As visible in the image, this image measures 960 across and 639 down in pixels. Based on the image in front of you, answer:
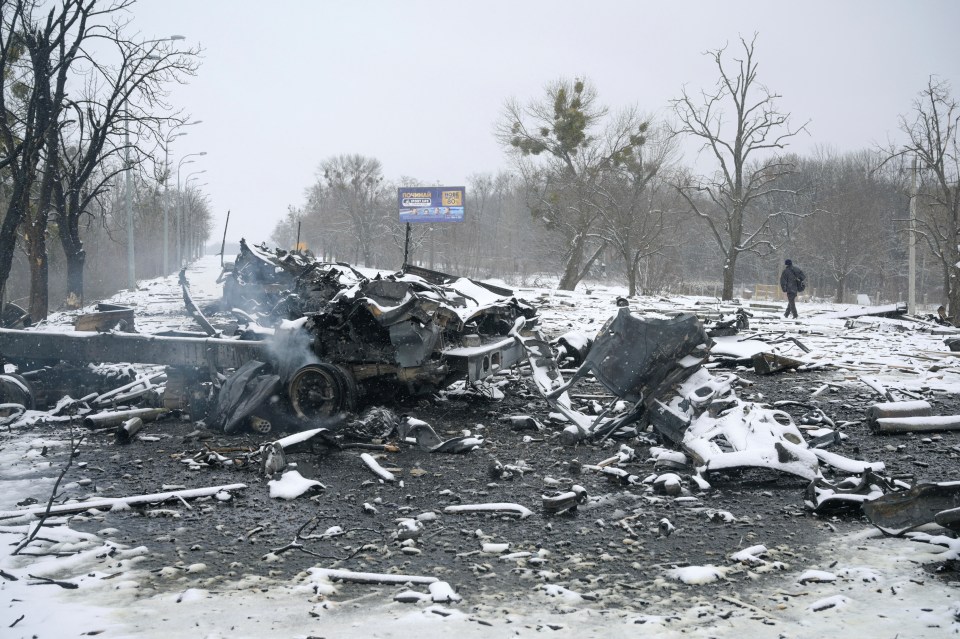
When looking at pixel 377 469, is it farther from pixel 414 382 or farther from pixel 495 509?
pixel 414 382

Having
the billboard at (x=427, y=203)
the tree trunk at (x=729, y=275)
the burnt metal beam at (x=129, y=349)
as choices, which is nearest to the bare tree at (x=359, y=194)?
the billboard at (x=427, y=203)

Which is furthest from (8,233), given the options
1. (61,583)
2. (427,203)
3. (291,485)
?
(427,203)

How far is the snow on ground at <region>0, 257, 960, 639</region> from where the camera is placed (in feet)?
10.6

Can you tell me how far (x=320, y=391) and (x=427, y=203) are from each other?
25707 mm

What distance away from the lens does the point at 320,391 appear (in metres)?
7.35

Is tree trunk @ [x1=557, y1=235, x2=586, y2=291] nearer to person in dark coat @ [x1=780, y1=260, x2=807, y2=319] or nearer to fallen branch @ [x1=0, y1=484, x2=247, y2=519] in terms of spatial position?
person in dark coat @ [x1=780, y1=260, x2=807, y2=319]

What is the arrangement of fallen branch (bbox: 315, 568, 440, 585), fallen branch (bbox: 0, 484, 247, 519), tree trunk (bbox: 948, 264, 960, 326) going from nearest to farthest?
fallen branch (bbox: 315, 568, 440, 585) → fallen branch (bbox: 0, 484, 247, 519) → tree trunk (bbox: 948, 264, 960, 326)

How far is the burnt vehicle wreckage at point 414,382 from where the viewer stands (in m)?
5.72

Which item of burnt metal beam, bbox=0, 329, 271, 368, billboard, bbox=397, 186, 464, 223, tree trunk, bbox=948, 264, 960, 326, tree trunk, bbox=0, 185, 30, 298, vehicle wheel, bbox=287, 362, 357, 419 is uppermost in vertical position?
billboard, bbox=397, 186, 464, 223

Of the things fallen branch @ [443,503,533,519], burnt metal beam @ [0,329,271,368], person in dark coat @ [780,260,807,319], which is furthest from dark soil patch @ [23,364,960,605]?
person in dark coat @ [780,260,807,319]

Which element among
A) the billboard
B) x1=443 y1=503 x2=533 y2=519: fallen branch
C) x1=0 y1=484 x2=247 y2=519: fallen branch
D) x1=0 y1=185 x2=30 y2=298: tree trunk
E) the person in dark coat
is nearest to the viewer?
x1=0 y1=484 x2=247 y2=519: fallen branch

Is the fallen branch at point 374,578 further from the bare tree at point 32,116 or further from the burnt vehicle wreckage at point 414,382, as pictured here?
the bare tree at point 32,116

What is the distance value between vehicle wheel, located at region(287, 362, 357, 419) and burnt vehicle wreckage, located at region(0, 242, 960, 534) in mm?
15

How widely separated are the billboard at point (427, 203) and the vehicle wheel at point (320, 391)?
24.2 m
